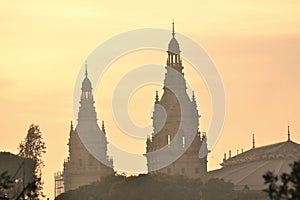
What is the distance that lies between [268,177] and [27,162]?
115754mm

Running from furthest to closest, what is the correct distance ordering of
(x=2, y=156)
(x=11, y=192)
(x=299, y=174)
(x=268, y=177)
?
(x=2, y=156)
(x=11, y=192)
(x=299, y=174)
(x=268, y=177)

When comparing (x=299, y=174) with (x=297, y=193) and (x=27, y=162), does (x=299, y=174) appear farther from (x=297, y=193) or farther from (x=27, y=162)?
(x=27, y=162)

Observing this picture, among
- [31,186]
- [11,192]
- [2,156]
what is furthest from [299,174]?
[2,156]

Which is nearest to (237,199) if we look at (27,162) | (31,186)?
(27,162)

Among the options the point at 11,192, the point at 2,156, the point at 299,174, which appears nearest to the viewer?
the point at 299,174

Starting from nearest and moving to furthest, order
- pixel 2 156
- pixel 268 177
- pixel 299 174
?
pixel 268 177
pixel 299 174
pixel 2 156

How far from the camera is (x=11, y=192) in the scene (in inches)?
7077

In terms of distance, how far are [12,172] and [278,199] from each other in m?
99.8

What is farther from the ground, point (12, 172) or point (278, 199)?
point (12, 172)

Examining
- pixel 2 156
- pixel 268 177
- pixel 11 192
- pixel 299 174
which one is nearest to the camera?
pixel 268 177

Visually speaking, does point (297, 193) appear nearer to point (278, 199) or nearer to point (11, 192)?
point (278, 199)

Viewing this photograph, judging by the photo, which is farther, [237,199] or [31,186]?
[237,199]

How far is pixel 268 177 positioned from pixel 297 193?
16.3 feet

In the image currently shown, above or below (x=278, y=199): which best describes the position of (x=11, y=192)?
above
